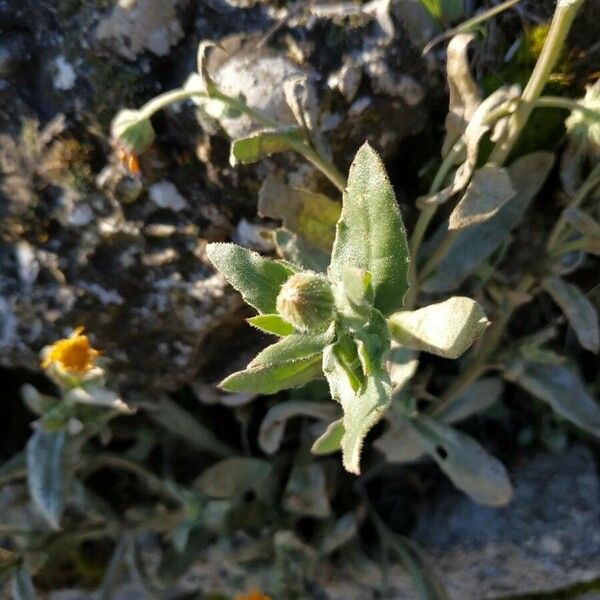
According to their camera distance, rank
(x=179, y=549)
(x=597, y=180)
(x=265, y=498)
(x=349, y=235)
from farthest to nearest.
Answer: (x=265, y=498) < (x=179, y=549) < (x=597, y=180) < (x=349, y=235)

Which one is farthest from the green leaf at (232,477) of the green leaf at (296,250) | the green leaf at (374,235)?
the green leaf at (374,235)

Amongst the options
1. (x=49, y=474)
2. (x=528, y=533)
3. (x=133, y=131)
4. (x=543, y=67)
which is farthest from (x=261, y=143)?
(x=528, y=533)

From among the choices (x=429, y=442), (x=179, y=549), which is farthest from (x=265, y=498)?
(x=429, y=442)

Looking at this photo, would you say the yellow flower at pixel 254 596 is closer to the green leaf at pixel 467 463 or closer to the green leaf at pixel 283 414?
the green leaf at pixel 283 414

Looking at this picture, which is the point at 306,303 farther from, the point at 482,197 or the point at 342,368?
the point at 482,197

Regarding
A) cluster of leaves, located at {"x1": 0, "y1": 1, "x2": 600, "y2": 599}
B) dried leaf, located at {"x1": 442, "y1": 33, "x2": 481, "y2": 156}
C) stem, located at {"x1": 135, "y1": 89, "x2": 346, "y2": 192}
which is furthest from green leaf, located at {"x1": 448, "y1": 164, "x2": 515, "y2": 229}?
stem, located at {"x1": 135, "y1": 89, "x2": 346, "y2": 192}

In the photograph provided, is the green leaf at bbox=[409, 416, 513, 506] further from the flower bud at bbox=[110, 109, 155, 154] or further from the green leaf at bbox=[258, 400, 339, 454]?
the flower bud at bbox=[110, 109, 155, 154]

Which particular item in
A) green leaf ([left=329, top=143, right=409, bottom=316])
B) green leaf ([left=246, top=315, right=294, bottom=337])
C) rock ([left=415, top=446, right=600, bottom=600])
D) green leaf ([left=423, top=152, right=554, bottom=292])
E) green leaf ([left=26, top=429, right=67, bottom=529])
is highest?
green leaf ([left=329, top=143, right=409, bottom=316])

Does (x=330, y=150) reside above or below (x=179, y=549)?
above

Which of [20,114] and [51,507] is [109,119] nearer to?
[20,114]
